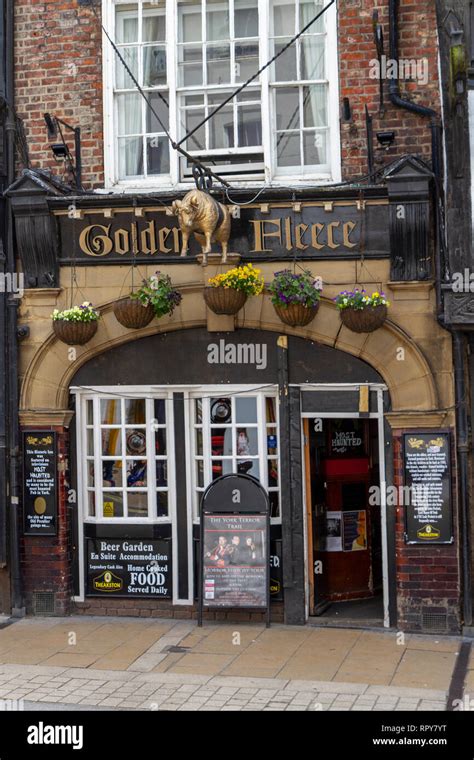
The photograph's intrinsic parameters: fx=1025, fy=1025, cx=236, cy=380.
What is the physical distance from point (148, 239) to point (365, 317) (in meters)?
2.47

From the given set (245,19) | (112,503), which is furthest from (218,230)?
(112,503)

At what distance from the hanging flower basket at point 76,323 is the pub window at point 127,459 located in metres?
0.79

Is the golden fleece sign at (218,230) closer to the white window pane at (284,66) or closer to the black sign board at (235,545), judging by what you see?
the white window pane at (284,66)

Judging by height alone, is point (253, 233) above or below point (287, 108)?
below

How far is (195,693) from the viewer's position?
335 inches

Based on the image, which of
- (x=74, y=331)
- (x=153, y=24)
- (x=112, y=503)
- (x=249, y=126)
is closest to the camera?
(x=74, y=331)

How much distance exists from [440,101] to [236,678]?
5987mm

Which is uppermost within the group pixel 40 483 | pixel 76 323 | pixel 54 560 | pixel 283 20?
pixel 283 20

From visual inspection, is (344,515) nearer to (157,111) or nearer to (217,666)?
(217,666)

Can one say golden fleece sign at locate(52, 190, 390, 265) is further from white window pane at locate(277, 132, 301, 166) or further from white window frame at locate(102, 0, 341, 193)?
white window pane at locate(277, 132, 301, 166)

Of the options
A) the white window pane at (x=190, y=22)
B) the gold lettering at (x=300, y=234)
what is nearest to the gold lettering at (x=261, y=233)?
the gold lettering at (x=300, y=234)

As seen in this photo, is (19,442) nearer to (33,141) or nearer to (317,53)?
(33,141)

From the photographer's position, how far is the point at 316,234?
1051 cm
